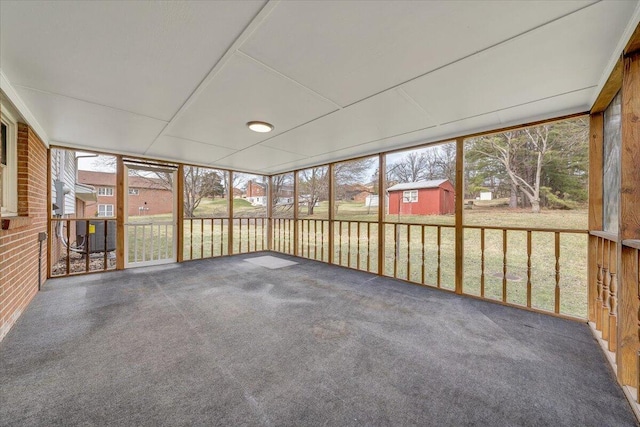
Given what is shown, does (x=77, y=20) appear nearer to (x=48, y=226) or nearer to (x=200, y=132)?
(x=200, y=132)

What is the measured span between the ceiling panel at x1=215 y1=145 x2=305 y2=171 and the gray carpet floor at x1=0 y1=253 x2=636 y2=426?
2.30m

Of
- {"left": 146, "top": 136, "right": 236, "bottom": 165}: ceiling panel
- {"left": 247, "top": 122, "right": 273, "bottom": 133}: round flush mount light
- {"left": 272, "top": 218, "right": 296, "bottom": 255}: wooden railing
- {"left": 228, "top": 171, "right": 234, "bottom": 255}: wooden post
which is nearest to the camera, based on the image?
{"left": 247, "top": 122, "right": 273, "bottom": 133}: round flush mount light

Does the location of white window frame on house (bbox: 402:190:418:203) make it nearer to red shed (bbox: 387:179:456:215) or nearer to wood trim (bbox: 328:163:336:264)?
red shed (bbox: 387:179:456:215)

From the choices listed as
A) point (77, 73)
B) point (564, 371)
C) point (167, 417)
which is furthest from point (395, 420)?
point (77, 73)

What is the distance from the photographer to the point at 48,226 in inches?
134

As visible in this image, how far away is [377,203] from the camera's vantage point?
3930 millimetres

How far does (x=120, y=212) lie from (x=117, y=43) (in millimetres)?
3531

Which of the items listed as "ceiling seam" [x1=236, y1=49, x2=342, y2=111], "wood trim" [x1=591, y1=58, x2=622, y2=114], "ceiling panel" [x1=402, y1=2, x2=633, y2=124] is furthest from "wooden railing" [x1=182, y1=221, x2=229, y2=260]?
"wood trim" [x1=591, y1=58, x2=622, y2=114]

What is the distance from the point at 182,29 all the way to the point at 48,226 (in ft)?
13.2

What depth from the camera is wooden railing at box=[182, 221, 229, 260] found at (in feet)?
15.7

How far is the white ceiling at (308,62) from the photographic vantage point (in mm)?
1158

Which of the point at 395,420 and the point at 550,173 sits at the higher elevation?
the point at 550,173

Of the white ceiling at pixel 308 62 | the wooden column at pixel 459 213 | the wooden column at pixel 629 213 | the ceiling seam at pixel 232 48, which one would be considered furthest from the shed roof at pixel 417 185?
the ceiling seam at pixel 232 48

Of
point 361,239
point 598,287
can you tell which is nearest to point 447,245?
point 361,239
